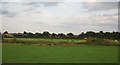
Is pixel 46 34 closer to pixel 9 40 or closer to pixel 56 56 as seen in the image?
pixel 9 40

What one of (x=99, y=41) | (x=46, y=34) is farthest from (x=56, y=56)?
(x=99, y=41)

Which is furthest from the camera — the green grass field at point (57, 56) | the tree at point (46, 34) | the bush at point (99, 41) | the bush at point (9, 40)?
the tree at point (46, 34)

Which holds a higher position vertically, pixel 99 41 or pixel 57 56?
pixel 99 41

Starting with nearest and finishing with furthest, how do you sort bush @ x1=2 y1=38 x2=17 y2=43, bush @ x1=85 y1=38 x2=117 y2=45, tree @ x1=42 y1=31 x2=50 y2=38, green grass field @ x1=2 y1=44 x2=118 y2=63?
green grass field @ x1=2 y1=44 x2=118 y2=63, bush @ x1=2 y1=38 x2=17 y2=43, bush @ x1=85 y1=38 x2=117 y2=45, tree @ x1=42 y1=31 x2=50 y2=38

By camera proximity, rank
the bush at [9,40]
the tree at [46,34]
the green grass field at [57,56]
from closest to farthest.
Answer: the green grass field at [57,56]
the bush at [9,40]
the tree at [46,34]

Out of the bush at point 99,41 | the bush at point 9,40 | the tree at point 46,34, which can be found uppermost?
the tree at point 46,34

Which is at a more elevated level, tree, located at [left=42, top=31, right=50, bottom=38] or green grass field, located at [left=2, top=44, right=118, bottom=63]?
tree, located at [left=42, top=31, right=50, bottom=38]

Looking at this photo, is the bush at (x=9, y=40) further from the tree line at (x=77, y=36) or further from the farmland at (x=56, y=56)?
the farmland at (x=56, y=56)

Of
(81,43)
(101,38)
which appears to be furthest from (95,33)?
(81,43)

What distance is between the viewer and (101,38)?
130 ft

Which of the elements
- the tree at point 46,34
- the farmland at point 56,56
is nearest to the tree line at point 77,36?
the tree at point 46,34

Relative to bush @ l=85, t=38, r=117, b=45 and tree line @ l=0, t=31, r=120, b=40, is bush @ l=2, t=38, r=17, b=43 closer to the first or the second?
tree line @ l=0, t=31, r=120, b=40

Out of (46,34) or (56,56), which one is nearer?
(56,56)

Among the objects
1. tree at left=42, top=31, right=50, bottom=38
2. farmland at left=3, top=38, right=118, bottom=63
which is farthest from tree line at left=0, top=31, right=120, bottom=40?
farmland at left=3, top=38, right=118, bottom=63
